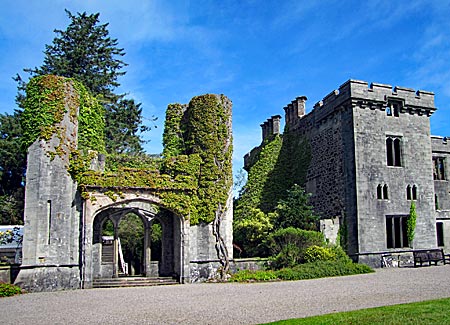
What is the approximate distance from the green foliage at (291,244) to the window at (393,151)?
5.84 meters

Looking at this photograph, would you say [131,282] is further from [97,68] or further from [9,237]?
[97,68]

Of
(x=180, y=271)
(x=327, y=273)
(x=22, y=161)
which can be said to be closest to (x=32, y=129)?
(x=180, y=271)

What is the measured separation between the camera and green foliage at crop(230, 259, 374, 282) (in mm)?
17562

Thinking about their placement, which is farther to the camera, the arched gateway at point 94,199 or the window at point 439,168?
the window at point 439,168

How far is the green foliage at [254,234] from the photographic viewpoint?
22550 mm

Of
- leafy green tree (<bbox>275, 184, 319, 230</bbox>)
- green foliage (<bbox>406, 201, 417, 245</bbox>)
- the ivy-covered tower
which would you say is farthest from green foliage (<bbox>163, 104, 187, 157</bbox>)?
green foliage (<bbox>406, 201, 417, 245</bbox>)

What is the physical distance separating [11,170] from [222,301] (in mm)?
26352

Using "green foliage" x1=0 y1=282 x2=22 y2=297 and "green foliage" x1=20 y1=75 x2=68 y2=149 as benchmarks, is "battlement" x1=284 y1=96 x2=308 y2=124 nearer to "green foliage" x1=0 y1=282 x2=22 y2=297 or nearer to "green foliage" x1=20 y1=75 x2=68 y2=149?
"green foliage" x1=20 y1=75 x2=68 y2=149

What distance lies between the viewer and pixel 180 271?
18719mm

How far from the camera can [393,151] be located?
23484 millimetres

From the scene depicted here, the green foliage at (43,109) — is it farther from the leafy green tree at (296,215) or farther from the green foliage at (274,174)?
the green foliage at (274,174)

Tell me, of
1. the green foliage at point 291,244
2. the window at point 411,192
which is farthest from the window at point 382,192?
the green foliage at point 291,244

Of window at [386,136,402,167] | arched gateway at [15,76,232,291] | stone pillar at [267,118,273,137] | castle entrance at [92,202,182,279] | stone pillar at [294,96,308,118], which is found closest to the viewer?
arched gateway at [15,76,232,291]

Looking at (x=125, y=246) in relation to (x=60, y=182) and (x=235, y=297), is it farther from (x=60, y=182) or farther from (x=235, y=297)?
(x=235, y=297)
